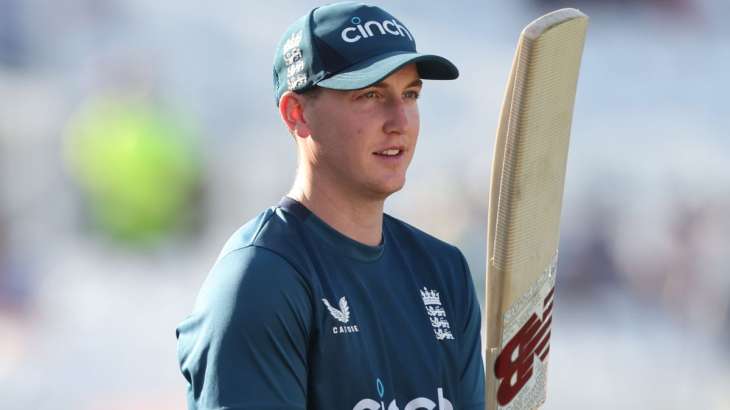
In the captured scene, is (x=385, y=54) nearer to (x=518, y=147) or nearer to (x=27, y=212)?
(x=518, y=147)

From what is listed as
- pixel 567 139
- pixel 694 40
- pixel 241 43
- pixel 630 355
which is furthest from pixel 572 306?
pixel 567 139

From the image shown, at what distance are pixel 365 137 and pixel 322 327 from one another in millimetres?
321

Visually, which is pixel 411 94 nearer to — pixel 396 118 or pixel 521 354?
pixel 396 118

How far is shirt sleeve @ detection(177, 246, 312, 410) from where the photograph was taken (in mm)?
1812

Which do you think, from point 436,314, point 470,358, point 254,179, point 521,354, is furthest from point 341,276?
point 254,179

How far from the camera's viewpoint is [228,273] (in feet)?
6.15

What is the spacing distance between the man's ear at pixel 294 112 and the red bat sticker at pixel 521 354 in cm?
57

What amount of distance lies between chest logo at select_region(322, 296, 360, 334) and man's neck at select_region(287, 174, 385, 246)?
154mm

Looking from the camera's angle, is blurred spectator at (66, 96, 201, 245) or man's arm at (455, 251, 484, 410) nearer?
man's arm at (455, 251, 484, 410)

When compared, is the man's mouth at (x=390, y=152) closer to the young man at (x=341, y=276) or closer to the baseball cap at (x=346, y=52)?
the young man at (x=341, y=276)

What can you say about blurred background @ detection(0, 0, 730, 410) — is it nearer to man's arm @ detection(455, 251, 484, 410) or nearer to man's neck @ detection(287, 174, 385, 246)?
man's arm @ detection(455, 251, 484, 410)

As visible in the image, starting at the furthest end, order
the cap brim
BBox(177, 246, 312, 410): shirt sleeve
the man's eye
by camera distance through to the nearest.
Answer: the man's eye, the cap brim, BBox(177, 246, 312, 410): shirt sleeve

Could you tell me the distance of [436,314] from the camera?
6.91ft

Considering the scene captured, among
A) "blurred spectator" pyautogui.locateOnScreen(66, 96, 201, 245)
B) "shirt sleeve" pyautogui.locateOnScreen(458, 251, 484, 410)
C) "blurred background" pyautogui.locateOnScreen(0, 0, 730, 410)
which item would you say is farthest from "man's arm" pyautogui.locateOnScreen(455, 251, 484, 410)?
"blurred spectator" pyautogui.locateOnScreen(66, 96, 201, 245)
